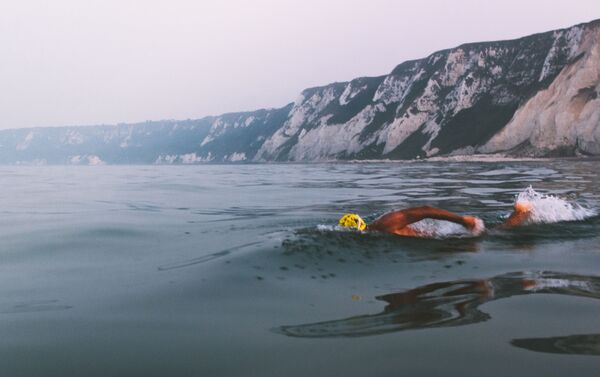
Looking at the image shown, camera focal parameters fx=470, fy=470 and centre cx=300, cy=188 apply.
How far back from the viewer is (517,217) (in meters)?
11.0

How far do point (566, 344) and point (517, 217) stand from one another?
7.70m

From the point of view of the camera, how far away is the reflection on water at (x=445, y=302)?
14.4 feet

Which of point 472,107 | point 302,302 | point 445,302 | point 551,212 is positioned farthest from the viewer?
point 472,107

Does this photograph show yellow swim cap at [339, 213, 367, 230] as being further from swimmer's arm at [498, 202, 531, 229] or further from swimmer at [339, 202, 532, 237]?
swimmer's arm at [498, 202, 531, 229]

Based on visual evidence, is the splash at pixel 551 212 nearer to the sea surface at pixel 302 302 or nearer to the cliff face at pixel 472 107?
A: the sea surface at pixel 302 302

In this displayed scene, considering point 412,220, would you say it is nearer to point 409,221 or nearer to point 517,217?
point 409,221

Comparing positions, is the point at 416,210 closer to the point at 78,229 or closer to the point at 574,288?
the point at 574,288

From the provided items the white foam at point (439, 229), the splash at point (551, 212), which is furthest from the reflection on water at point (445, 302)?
the splash at point (551, 212)

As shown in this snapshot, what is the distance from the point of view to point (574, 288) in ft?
18.4

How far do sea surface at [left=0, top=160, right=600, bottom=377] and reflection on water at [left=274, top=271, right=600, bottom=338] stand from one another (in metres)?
0.03

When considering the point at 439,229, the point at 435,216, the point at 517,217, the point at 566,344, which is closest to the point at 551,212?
the point at 517,217

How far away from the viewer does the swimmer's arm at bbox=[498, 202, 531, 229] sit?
35.4 feet

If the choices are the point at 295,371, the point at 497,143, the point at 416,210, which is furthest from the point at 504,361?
the point at 497,143

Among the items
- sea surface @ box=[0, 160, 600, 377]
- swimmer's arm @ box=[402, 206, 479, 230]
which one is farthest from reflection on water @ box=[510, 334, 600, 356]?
swimmer's arm @ box=[402, 206, 479, 230]
